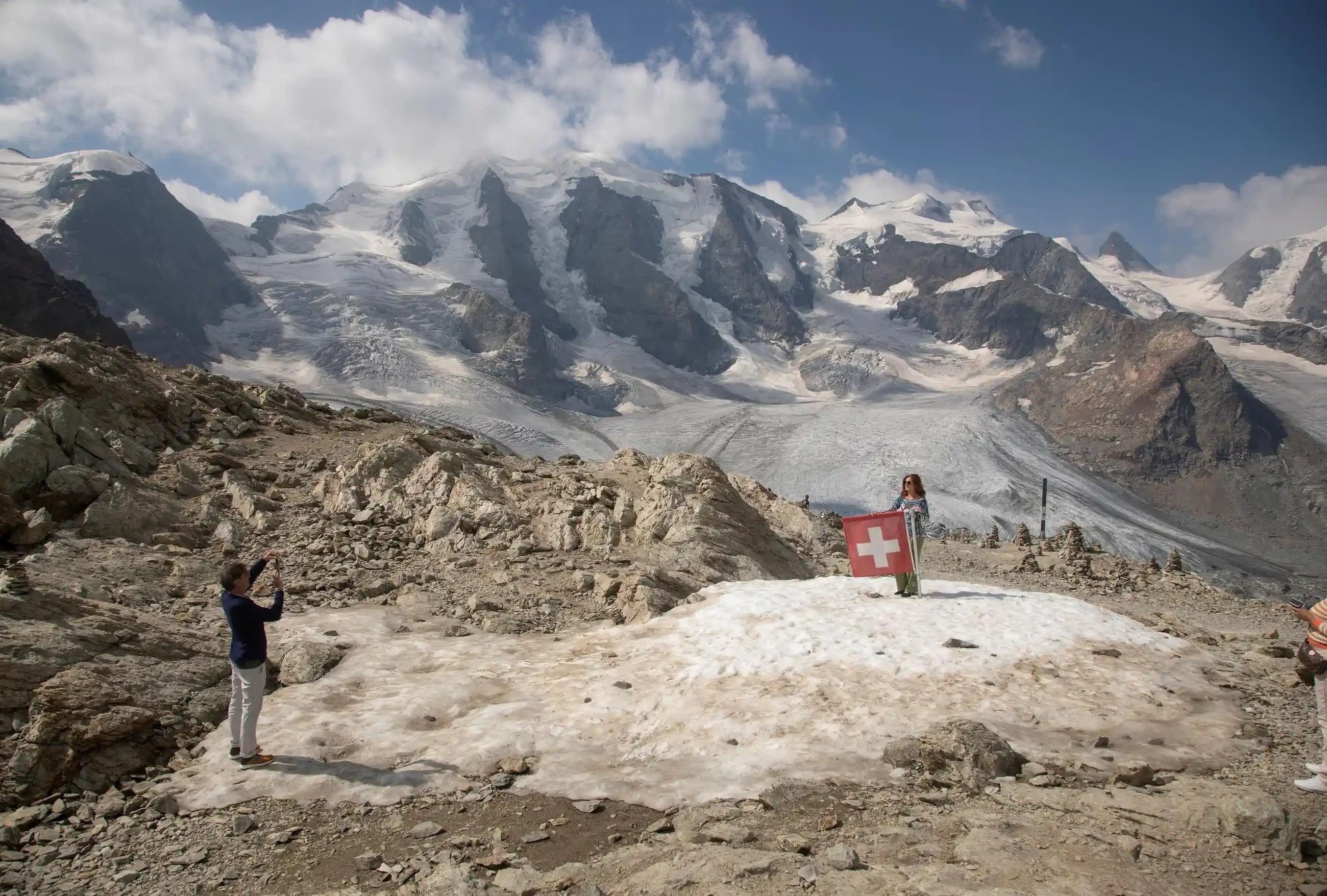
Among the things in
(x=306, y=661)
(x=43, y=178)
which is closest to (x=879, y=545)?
(x=306, y=661)

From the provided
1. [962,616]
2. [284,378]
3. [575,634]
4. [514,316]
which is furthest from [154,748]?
[514,316]

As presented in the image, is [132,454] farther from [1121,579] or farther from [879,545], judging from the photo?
[1121,579]

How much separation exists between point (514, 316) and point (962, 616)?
174254mm

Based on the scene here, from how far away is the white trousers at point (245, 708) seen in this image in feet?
22.4

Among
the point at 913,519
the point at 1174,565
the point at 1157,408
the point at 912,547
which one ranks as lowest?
the point at 1174,565

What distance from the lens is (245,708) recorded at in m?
6.81

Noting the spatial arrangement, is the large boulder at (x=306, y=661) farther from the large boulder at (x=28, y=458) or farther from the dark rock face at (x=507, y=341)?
the dark rock face at (x=507, y=341)

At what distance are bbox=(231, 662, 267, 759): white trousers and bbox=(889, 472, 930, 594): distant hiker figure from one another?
856 cm

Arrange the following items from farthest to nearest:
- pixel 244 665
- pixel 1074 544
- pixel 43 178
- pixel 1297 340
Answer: pixel 1297 340 → pixel 43 178 → pixel 1074 544 → pixel 244 665

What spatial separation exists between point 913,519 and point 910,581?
0.94 metres

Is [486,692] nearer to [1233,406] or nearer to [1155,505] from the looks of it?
[1155,505]

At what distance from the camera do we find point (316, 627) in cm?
1016

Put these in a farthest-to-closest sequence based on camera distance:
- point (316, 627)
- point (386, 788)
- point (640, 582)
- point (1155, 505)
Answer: point (1155, 505) → point (640, 582) → point (316, 627) → point (386, 788)

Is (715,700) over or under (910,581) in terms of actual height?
under
